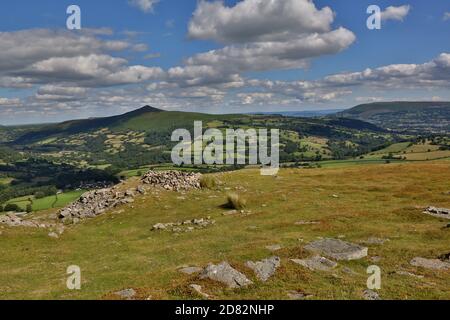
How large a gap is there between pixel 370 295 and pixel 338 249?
840 cm

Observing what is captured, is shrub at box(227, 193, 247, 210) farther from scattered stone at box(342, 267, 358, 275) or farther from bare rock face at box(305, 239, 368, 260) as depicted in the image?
scattered stone at box(342, 267, 358, 275)

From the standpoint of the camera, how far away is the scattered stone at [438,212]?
3738 centimetres

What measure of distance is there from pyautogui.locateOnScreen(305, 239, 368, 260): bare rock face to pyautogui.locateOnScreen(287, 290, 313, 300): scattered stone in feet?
24.3

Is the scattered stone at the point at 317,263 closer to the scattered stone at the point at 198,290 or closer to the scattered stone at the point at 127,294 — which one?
the scattered stone at the point at 198,290

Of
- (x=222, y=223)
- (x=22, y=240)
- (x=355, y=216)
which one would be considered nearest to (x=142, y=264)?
(x=222, y=223)

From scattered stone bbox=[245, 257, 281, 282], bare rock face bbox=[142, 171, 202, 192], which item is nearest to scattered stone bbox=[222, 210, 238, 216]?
bare rock face bbox=[142, 171, 202, 192]

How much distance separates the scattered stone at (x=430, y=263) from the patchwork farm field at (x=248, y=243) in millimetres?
509

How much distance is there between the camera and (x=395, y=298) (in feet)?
61.8

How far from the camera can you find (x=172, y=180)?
58750mm

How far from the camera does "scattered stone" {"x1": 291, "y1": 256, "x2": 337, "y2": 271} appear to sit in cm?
2331

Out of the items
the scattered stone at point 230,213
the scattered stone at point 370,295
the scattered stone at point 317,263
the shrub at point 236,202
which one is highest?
the scattered stone at point 370,295

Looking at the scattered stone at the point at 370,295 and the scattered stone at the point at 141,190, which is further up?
the scattered stone at the point at 370,295

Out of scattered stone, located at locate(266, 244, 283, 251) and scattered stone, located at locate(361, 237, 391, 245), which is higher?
scattered stone, located at locate(266, 244, 283, 251)

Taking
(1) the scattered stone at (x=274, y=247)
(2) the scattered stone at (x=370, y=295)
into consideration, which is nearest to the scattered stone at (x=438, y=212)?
(1) the scattered stone at (x=274, y=247)
